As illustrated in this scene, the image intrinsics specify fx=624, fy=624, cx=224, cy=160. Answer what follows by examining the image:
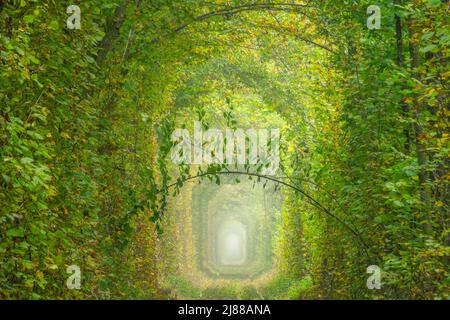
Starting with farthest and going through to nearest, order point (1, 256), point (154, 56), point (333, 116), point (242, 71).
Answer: point (242, 71) → point (333, 116) → point (154, 56) → point (1, 256)

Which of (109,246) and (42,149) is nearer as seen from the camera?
(42,149)

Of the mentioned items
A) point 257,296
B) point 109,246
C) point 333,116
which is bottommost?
point 257,296

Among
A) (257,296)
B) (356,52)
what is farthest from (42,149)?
(257,296)

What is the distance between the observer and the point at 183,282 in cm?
2661

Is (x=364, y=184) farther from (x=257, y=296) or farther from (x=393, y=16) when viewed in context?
(x=257, y=296)

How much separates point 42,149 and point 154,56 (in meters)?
5.02

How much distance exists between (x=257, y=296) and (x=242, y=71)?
789cm

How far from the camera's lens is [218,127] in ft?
102

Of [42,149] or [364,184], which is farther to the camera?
[364,184]

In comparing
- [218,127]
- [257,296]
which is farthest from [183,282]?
[218,127]

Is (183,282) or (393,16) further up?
(393,16)
